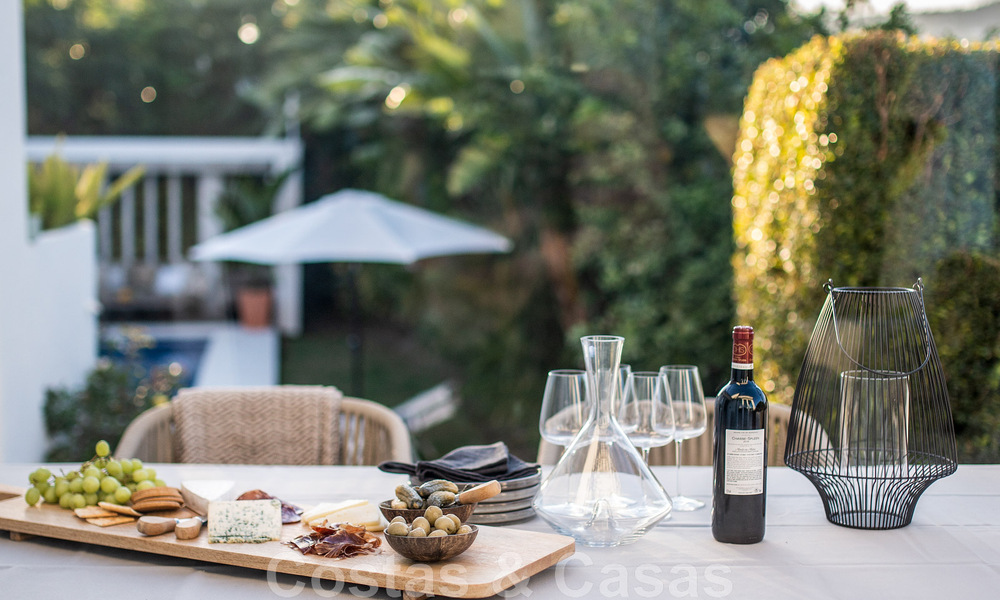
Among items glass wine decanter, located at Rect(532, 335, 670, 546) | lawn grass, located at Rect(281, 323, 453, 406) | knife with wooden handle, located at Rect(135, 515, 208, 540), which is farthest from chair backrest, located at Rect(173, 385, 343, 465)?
lawn grass, located at Rect(281, 323, 453, 406)

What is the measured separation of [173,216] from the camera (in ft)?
42.9

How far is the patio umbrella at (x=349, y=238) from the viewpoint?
579 cm

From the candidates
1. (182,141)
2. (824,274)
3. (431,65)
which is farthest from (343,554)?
(182,141)

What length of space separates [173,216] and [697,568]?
12.7m

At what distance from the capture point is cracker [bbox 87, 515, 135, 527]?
5.38ft

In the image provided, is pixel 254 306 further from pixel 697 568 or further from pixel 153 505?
pixel 697 568

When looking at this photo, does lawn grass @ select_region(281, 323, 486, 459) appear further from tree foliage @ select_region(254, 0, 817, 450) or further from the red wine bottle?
the red wine bottle

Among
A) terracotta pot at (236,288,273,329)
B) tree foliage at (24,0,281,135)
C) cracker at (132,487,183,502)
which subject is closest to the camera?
cracker at (132,487,183,502)

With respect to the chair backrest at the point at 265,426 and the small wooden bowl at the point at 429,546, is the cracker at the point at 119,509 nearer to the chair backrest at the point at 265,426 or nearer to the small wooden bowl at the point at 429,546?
the small wooden bowl at the point at 429,546

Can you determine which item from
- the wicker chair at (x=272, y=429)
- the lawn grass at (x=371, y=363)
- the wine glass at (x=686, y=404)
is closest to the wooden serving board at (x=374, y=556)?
the wine glass at (x=686, y=404)

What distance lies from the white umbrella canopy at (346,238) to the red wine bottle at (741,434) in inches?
168

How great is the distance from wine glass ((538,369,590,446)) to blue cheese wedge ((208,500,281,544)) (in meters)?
0.54

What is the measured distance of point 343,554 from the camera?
4.85 feet

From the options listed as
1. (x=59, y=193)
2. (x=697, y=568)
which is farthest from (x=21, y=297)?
(x=697, y=568)
